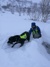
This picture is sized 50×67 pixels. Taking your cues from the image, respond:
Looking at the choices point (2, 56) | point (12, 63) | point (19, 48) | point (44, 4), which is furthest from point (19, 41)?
point (44, 4)

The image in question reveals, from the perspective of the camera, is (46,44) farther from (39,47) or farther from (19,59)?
(19,59)

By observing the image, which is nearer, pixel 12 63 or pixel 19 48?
pixel 12 63

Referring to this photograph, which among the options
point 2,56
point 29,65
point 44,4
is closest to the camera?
point 29,65

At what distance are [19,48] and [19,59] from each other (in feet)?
2.72

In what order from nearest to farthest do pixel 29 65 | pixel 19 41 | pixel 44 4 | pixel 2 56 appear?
pixel 29 65 < pixel 2 56 < pixel 19 41 < pixel 44 4

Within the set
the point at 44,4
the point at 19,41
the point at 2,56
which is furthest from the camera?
the point at 44,4

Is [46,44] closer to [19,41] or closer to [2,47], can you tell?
[19,41]

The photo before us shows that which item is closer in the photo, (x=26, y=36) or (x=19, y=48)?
(x=19, y=48)

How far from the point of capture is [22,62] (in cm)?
615

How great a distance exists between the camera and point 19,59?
6.35 m

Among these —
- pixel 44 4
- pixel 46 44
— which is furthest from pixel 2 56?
pixel 44 4

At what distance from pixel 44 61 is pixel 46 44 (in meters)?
1.40

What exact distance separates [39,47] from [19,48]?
69 cm

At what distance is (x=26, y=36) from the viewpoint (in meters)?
7.60
